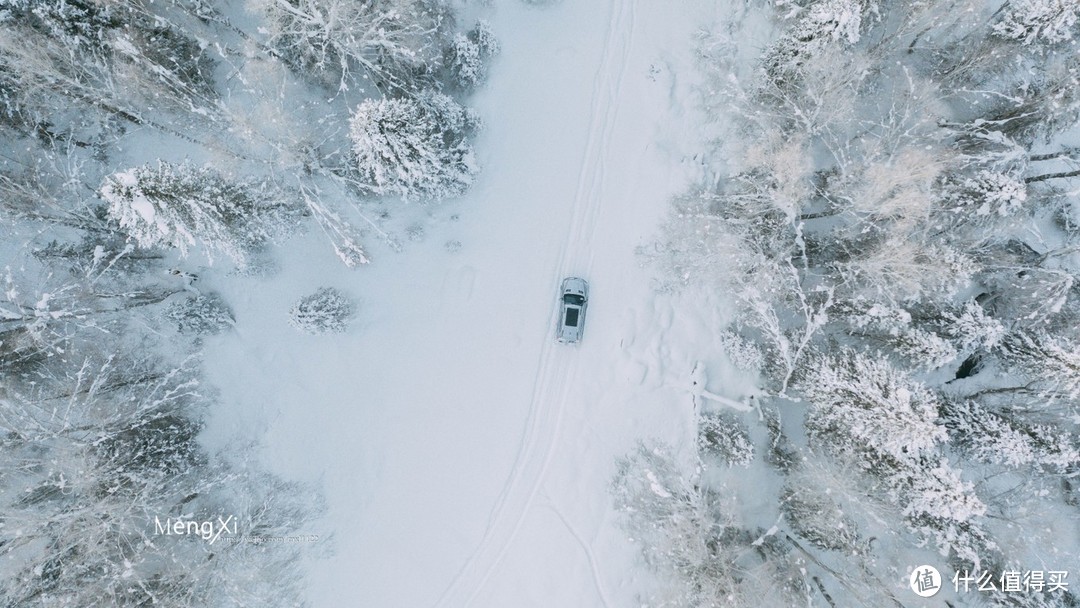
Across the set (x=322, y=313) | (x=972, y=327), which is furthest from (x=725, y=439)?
(x=322, y=313)

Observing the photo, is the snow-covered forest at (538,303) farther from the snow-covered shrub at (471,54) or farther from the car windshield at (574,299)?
the car windshield at (574,299)

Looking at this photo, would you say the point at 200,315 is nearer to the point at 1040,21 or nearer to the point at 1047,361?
the point at 1047,361

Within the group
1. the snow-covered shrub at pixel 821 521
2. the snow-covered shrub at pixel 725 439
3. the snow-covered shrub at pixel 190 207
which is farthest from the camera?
the snow-covered shrub at pixel 725 439

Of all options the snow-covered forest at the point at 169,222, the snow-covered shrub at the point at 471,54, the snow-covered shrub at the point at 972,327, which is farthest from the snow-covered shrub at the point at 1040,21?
the snow-covered forest at the point at 169,222

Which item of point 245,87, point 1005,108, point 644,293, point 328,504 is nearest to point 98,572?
point 328,504

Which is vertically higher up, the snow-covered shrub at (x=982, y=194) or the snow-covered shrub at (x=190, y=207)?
the snow-covered shrub at (x=982, y=194)

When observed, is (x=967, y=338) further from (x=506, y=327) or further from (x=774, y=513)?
(x=506, y=327)

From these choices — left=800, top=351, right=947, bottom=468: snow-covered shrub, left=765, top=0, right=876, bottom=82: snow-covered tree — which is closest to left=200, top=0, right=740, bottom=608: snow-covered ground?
left=765, top=0, right=876, bottom=82: snow-covered tree
